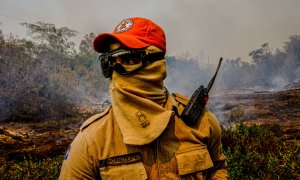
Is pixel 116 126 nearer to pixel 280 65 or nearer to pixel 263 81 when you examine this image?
pixel 263 81

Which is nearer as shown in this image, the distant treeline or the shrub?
the shrub

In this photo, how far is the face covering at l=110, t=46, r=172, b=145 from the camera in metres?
1.47

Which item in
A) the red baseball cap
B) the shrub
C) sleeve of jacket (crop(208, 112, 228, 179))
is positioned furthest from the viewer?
the shrub

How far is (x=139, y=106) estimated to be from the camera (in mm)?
1541

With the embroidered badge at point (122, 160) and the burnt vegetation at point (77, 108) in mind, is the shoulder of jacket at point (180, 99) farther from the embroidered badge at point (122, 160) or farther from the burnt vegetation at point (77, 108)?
the burnt vegetation at point (77, 108)


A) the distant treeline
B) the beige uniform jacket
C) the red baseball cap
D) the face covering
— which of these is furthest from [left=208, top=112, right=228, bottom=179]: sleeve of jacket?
the distant treeline

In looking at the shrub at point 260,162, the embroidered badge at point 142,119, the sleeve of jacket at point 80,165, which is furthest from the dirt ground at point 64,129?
the embroidered badge at point 142,119

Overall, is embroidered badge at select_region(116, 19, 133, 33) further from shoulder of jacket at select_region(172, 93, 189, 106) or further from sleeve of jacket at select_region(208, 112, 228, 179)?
sleeve of jacket at select_region(208, 112, 228, 179)

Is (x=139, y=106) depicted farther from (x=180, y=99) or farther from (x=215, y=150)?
(x=215, y=150)

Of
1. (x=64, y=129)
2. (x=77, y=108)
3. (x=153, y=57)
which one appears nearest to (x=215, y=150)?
(x=153, y=57)

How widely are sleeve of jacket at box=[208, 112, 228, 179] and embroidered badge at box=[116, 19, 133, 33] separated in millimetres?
799

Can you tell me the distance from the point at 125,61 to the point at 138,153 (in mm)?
551

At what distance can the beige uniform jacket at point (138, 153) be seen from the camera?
145cm

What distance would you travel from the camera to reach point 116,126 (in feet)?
5.17
